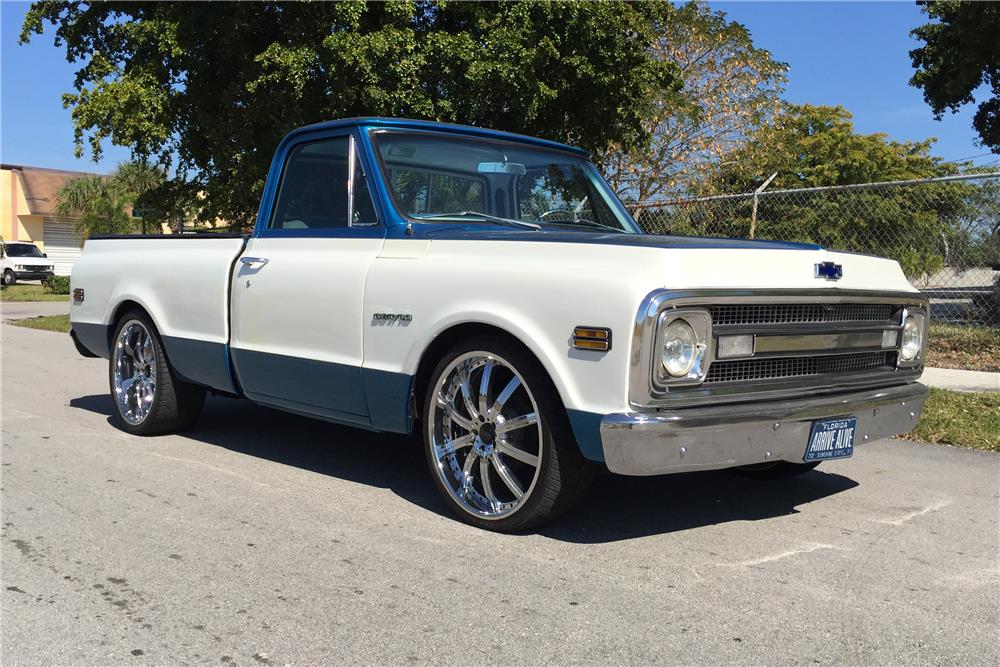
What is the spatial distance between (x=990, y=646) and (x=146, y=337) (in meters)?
5.46

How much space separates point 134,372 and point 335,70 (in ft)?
22.5

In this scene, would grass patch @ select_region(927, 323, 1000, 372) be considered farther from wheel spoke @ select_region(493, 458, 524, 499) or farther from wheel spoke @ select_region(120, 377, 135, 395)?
wheel spoke @ select_region(120, 377, 135, 395)

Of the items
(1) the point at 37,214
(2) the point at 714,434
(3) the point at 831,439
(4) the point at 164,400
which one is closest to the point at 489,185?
(2) the point at 714,434

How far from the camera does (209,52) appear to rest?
14391 mm

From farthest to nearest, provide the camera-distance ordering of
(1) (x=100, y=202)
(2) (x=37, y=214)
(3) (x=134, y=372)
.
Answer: (2) (x=37, y=214), (1) (x=100, y=202), (3) (x=134, y=372)

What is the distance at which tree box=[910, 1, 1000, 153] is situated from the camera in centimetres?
2025

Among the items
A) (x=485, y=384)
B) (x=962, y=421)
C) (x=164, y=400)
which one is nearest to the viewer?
(x=485, y=384)

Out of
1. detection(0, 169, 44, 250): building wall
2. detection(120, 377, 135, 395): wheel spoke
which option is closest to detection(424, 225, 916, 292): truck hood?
detection(120, 377, 135, 395): wheel spoke

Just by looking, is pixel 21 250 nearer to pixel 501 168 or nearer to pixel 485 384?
pixel 501 168

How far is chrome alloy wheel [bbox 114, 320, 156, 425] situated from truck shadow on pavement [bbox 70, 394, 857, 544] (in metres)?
0.38

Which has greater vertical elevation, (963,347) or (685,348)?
(685,348)

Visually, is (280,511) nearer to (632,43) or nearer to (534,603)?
(534,603)

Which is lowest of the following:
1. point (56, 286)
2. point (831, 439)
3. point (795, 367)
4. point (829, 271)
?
point (56, 286)

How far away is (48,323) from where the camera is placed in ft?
58.6
